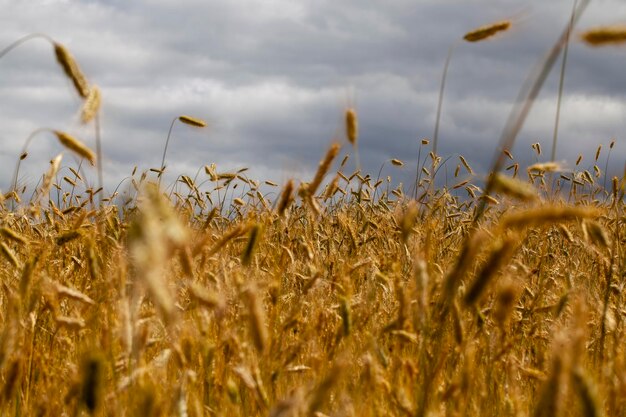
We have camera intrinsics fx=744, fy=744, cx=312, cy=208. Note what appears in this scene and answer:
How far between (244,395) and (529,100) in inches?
54.6

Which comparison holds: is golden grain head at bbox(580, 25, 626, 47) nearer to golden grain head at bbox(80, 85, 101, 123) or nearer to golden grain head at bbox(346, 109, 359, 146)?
golden grain head at bbox(346, 109, 359, 146)

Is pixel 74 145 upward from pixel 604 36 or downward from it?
downward

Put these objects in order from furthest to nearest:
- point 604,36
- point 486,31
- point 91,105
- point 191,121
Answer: point 191,121
point 486,31
point 91,105
point 604,36

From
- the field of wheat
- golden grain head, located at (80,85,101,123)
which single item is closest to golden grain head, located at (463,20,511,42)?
the field of wheat

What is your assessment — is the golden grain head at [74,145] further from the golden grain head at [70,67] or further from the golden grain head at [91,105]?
the golden grain head at [70,67]

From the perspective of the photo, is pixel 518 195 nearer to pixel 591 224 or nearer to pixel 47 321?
pixel 591 224

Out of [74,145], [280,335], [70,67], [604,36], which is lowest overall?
[280,335]

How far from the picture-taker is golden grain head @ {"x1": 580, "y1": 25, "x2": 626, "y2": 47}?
1.72 m

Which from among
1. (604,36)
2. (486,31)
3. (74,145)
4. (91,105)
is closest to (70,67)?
(91,105)

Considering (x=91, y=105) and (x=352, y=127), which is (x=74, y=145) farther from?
(x=352, y=127)

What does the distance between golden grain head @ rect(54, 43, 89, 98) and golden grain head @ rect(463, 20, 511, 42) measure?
3.50ft

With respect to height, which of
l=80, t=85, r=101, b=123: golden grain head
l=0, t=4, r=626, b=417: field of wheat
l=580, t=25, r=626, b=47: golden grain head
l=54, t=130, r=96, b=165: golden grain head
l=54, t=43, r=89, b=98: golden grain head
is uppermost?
l=580, t=25, r=626, b=47: golden grain head

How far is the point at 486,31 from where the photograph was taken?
2.04 metres

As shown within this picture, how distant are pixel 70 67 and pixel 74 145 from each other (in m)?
0.35
